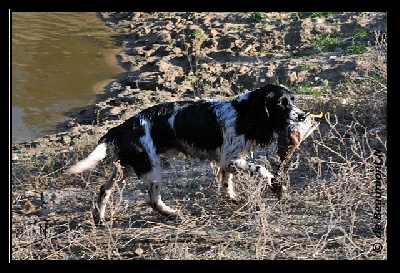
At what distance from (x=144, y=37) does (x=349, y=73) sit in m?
5.06

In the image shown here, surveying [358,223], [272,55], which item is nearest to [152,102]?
[272,55]

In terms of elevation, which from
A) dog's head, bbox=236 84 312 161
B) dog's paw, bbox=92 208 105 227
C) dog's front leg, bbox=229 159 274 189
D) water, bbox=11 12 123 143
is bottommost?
dog's paw, bbox=92 208 105 227

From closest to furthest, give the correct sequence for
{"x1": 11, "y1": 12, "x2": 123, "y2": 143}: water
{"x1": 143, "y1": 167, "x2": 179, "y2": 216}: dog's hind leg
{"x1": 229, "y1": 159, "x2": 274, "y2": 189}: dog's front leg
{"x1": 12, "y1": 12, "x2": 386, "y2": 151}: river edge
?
{"x1": 229, "y1": 159, "x2": 274, "y2": 189}: dog's front leg, {"x1": 143, "y1": 167, "x2": 179, "y2": 216}: dog's hind leg, {"x1": 12, "y1": 12, "x2": 386, "y2": 151}: river edge, {"x1": 11, "y1": 12, "x2": 123, "y2": 143}: water

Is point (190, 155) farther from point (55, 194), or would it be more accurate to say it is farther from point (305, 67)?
point (305, 67)

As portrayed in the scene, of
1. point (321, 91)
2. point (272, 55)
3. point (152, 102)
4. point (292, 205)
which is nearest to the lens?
point (292, 205)

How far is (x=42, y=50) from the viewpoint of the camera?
12375 millimetres

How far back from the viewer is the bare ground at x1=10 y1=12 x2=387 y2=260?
5.51 meters

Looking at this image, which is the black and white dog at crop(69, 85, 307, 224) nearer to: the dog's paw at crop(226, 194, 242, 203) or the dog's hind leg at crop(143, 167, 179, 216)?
the dog's hind leg at crop(143, 167, 179, 216)

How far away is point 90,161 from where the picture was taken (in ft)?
19.6

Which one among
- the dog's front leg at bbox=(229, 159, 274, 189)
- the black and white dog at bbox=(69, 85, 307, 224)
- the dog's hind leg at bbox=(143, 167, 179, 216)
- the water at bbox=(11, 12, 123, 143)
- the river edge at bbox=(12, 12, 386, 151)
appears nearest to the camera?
the dog's front leg at bbox=(229, 159, 274, 189)

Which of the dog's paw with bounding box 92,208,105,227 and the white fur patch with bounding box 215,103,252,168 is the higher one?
the white fur patch with bounding box 215,103,252,168

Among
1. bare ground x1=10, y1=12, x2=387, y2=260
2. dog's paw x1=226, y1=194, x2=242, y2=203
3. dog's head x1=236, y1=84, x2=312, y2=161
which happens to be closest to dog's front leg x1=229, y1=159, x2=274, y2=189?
bare ground x1=10, y1=12, x2=387, y2=260

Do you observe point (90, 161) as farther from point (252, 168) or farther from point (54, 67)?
point (54, 67)

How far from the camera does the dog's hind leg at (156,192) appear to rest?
20.0 feet
